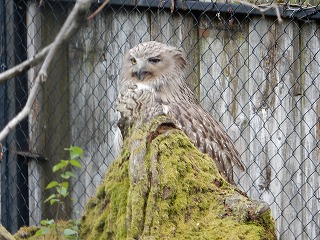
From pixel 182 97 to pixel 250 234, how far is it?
257 centimetres

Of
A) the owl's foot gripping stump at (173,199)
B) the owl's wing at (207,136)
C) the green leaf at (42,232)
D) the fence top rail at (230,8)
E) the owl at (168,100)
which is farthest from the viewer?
the fence top rail at (230,8)

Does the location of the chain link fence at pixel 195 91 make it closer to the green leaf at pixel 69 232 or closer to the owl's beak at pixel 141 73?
the owl's beak at pixel 141 73

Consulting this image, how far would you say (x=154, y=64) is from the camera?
5.72m

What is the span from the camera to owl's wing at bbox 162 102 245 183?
4754mm

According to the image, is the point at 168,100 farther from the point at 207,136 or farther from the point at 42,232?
the point at 42,232

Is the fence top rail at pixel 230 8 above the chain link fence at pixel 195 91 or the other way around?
above

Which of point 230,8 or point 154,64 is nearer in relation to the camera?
point 154,64

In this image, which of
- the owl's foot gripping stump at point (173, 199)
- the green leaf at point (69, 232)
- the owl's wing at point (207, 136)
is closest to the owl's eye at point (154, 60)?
the owl's wing at point (207, 136)

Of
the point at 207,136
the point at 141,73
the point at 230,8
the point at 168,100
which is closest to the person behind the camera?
the point at 207,136

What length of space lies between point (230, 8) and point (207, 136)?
5.37ft

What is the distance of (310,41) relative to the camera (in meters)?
6.10

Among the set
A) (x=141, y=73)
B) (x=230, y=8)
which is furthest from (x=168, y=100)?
(x=230, y=8)

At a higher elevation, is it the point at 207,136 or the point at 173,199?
the point at 207,136

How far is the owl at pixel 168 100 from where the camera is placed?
465 centimetres
